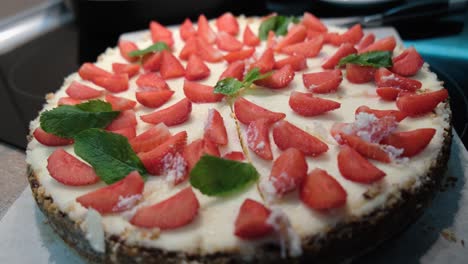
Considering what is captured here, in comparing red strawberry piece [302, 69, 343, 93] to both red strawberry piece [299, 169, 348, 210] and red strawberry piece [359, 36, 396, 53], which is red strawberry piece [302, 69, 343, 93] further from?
red strawberry piece [299, 169, 348, 210]

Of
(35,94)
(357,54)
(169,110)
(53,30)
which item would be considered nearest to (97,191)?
(169,110)

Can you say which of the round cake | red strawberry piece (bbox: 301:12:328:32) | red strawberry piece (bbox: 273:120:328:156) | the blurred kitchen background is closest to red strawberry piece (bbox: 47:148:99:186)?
the round cake

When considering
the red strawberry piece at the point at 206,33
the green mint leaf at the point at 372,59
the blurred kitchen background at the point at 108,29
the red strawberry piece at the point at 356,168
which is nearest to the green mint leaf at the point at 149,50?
the red strawberry piece at the point at 206,33

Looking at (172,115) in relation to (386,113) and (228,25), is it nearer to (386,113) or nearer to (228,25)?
(386,113)

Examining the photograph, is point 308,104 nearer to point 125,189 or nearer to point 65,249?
point 125,189

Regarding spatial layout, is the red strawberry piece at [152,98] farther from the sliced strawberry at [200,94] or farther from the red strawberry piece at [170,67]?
the red strawberry piece at [170,67]

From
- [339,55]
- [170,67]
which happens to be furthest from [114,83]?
[339,55]
